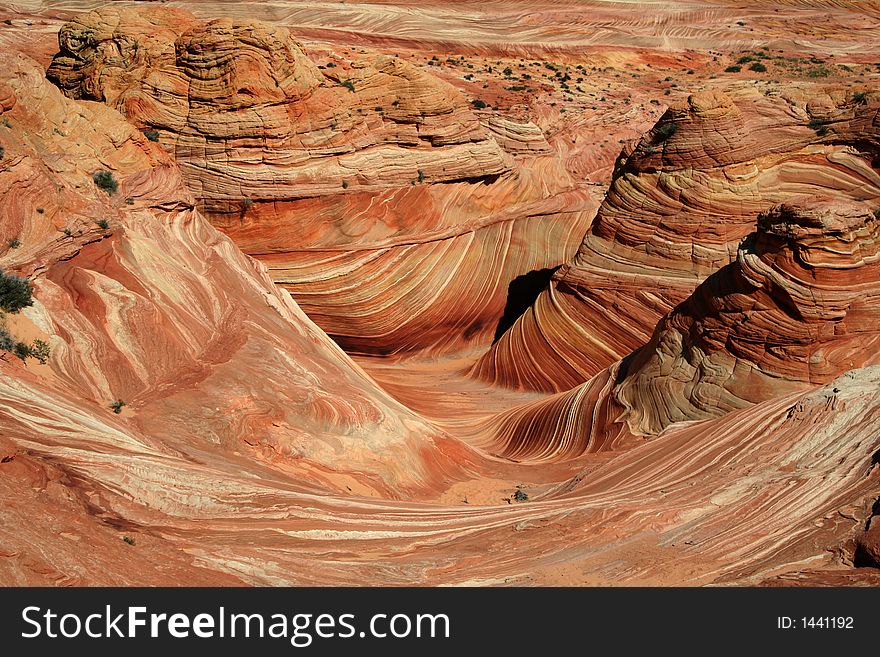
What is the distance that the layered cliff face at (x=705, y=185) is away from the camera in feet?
57.1

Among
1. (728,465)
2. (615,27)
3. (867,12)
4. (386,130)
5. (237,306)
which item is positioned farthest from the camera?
(867,12)

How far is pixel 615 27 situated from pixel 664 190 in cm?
3425

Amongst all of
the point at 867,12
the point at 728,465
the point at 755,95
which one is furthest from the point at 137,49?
the point at 867,12

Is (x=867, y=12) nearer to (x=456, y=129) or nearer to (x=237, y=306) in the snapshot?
(x=456, y=129)

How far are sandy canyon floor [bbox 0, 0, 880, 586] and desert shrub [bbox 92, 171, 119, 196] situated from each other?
0.21ft

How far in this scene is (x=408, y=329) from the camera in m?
23.0

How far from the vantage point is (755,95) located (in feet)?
59.5

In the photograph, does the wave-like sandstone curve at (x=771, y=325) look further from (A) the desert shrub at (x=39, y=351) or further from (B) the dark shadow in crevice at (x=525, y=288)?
(B) the dark shadow in crevice at (x=525, y=288)

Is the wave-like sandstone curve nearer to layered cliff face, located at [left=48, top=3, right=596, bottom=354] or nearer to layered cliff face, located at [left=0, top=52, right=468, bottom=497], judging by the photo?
layered cliff face, located at [left=0, top=52, right=468, bottom=497]

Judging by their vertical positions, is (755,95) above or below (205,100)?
below

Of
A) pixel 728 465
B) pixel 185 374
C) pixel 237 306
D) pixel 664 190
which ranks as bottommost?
pixel 728 465

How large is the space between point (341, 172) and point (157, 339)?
920 centimetres

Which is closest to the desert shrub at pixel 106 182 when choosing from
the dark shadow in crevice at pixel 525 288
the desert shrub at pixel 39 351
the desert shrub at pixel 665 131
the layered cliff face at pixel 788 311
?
the desert shrub at pixel 39 351

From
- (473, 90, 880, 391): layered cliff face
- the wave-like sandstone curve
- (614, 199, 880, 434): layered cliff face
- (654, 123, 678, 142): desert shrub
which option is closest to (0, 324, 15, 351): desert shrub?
the wave-like sandstone curve
